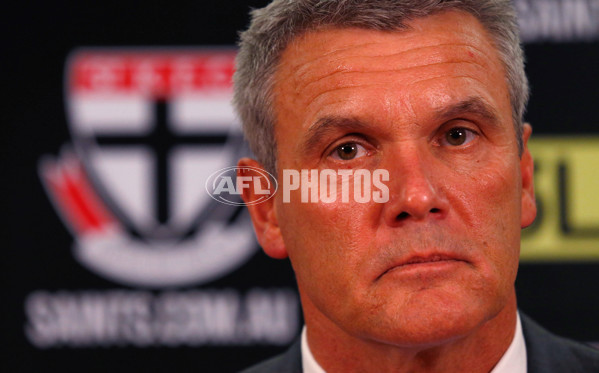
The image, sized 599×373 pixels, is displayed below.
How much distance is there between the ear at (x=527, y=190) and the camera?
1850 mm

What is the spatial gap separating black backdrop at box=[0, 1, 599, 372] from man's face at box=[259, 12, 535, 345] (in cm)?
139

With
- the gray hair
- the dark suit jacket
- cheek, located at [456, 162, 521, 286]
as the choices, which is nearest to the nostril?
cheek, located at [456, 162, 521, 286]

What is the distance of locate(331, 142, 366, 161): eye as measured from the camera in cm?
166

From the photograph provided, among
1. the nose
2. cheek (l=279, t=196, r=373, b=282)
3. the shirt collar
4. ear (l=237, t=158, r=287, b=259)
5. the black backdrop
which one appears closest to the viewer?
the nose

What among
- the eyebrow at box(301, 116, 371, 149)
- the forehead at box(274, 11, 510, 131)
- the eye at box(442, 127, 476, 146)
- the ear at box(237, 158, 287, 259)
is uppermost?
the forehead at box(274, 11, 510, 131)

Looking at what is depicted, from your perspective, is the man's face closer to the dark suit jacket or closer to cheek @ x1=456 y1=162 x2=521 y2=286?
cheek @ x1=456 y1=162 x2=521 y2=286

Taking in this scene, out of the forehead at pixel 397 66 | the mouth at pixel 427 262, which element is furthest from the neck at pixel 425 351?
the forehead at pixel 397 66

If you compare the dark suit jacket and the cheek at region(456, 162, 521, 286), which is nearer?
the cheek at region(456, 162, 521, 286)

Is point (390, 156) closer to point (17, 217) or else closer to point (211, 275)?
point (211, 275)

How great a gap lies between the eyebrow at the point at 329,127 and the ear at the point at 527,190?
51 cm

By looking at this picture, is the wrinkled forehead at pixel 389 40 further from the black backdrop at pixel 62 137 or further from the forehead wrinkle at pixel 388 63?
the black backdrop at pixel 62 137

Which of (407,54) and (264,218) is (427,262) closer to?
(407,54)

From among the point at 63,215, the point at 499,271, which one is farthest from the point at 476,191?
the point at 63,215

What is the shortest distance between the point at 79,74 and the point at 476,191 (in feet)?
6.85
